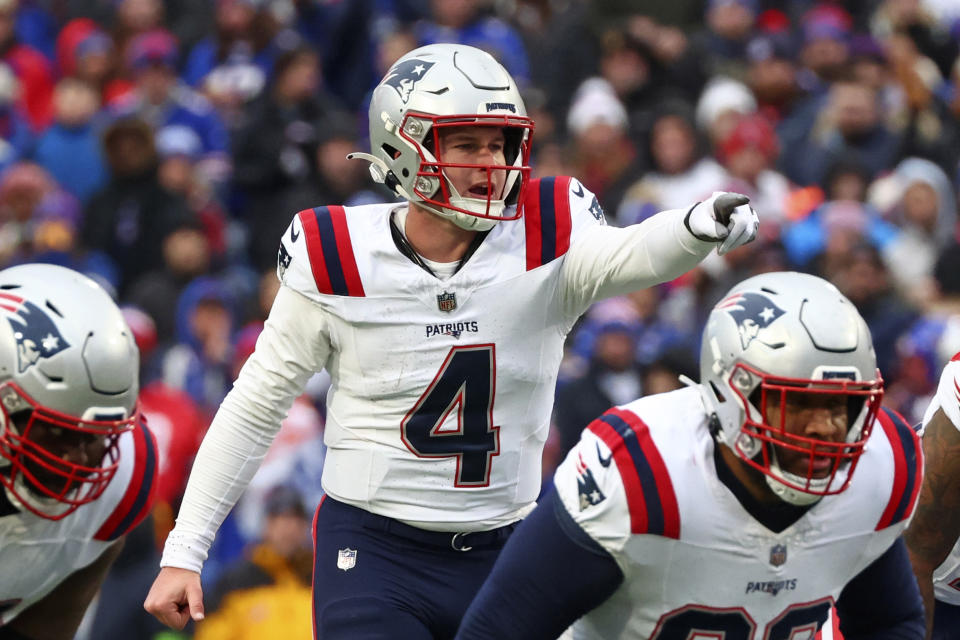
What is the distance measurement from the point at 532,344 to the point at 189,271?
5166 millimetres

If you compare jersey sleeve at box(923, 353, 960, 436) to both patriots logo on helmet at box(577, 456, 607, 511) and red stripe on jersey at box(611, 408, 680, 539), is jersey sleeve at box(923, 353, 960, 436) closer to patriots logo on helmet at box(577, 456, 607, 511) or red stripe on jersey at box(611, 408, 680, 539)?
red stripe on jersey at box(611, 408, 680, 539)

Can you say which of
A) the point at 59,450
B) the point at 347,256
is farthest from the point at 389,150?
the point at 59,450

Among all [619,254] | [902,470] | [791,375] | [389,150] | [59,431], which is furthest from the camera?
[389,150]

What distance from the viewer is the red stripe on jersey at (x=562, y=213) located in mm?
4227

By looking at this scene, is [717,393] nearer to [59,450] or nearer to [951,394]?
[951,394]

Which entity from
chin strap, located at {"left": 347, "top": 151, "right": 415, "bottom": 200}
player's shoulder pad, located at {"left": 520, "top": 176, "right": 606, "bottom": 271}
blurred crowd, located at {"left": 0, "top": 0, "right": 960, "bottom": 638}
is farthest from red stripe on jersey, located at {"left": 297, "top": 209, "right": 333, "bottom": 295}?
blurred crowd, located at {"left": 0, "top": 0, "right": 960, "bottom": 638}

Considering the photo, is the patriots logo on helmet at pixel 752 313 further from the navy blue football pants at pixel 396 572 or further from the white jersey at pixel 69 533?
the white jersey at pixel 69 533

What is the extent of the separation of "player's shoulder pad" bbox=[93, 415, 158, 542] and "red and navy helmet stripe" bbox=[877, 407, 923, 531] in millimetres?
1764

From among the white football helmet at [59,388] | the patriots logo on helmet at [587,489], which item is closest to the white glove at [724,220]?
the patriots logo on helmet at [587,489]

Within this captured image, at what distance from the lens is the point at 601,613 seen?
3.66 m

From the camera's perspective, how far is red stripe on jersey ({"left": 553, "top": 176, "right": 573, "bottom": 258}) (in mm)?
4227

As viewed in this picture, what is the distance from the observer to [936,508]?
13.8 feet

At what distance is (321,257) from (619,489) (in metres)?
1.13

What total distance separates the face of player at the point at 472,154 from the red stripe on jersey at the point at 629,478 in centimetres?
87
